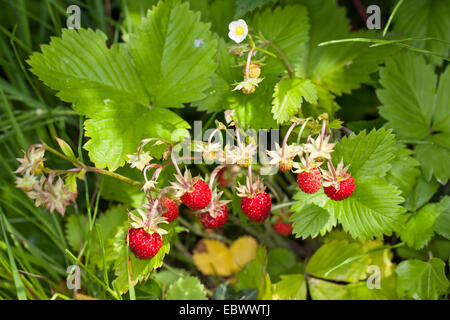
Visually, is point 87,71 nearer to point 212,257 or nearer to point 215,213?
point 215,213

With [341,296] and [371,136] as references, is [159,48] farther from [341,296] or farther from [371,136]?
[341,296]

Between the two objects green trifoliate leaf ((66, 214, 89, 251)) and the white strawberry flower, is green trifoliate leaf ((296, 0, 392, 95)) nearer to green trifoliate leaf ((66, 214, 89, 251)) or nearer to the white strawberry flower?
the white strawberry flower


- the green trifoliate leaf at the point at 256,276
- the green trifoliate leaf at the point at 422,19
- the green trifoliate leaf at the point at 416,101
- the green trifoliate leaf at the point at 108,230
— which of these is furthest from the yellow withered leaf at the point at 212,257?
the green trifoliate leaf at the point at 422,19

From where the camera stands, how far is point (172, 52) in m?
1.23

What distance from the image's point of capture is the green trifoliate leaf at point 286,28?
128 cm

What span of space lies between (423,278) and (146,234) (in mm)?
837

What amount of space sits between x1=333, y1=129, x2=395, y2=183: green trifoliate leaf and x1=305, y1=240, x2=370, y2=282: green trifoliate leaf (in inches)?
11.4

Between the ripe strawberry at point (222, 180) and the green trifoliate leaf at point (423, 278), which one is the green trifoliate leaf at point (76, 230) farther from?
the green trifoliate leaf at point (423, 278)

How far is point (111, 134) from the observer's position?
115 centimetres

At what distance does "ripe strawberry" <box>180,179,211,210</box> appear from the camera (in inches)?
38.9

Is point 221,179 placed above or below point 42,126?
below

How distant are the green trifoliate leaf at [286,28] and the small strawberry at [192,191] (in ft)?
1.70

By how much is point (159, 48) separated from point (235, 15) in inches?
10.5
